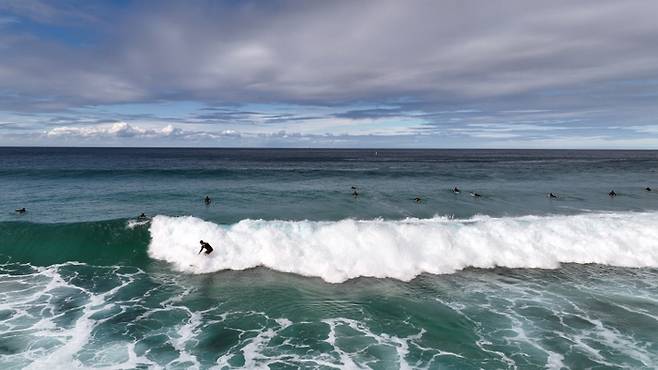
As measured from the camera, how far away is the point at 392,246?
67.7 feet

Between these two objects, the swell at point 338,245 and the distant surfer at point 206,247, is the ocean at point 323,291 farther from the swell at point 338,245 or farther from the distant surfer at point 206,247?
the distant surfer at point 206,247

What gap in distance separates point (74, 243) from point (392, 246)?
61.6 ft

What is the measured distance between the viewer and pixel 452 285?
17.4 metres

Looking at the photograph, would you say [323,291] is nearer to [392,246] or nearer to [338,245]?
[338,245]

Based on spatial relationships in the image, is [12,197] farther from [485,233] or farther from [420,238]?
[485,233]

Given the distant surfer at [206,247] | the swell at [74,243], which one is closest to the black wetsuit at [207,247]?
the distant surfer at [206,247]

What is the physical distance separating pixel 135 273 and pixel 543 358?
18.0 metres

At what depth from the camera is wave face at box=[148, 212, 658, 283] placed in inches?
765

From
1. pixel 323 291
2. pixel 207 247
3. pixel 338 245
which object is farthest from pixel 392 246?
pixel 207 247

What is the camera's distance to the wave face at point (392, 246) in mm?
19438

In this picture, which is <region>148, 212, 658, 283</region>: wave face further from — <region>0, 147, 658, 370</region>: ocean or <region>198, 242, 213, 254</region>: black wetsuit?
<region>198, 242, 213, 254</region>: black wetsuit

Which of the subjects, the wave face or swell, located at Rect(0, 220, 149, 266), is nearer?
the wave face

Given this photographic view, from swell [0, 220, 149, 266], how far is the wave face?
1309mm

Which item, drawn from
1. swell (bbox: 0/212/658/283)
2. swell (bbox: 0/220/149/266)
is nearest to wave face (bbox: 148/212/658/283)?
swell (bbox: 0/212/658/283)
